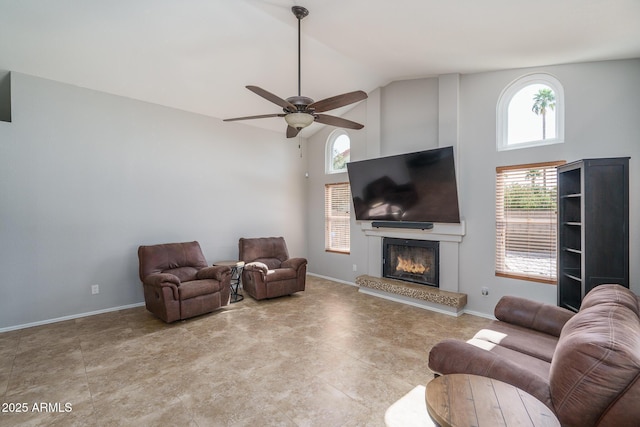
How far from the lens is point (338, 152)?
631cm

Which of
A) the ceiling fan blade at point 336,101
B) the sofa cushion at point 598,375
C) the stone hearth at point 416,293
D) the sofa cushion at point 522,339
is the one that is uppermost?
the ceiling fan blade at point 336,101

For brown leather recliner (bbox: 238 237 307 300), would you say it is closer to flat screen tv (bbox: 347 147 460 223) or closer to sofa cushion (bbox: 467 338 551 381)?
flat screen tv (bbox: 347 147 460 223)

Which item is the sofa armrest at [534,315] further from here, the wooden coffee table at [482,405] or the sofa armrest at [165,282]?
the sofa armrest at [165,282]

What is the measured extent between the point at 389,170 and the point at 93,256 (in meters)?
4.58

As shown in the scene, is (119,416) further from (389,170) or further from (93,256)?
(389,170)

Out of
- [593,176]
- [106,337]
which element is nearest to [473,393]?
[593,176]

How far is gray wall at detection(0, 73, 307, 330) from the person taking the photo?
12.3 ft

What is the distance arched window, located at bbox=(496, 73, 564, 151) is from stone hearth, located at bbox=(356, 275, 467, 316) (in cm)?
218

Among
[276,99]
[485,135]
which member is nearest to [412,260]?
[485,135]

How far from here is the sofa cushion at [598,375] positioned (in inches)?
47.4

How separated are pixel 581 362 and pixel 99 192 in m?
5.32

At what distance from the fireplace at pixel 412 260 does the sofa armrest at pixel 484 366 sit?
295 cm

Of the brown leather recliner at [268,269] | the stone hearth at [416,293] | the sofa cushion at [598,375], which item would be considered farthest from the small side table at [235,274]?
the sofa cushion at [598,375]

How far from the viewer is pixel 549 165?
11.9 ft
